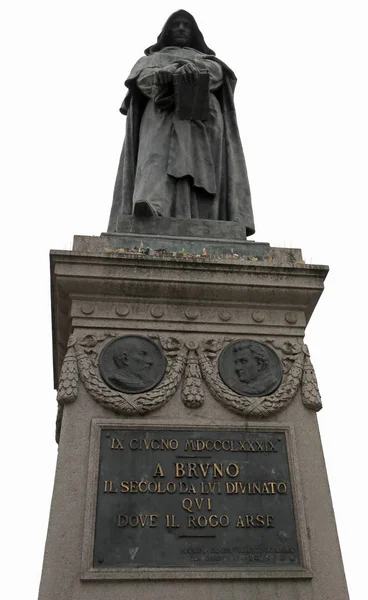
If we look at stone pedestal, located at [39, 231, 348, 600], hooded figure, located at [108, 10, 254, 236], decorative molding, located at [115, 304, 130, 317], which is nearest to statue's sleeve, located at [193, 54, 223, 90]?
hooded figure, located at [108, 10, 254, 236]

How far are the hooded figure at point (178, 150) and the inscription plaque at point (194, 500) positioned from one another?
3250mm

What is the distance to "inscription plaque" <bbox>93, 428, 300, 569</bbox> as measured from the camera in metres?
5.72

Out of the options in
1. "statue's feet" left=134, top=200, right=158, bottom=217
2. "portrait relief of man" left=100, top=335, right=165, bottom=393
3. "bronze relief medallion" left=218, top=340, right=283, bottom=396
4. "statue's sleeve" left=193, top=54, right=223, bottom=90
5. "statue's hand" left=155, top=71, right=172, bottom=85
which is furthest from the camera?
"statue's sleeve" left=193, top=54, right=223, bottom=90

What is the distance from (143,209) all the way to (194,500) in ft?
12.5

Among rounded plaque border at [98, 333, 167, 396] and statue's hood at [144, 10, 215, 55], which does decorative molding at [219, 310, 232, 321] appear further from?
statue's hood at [144, 10, 215, 55]

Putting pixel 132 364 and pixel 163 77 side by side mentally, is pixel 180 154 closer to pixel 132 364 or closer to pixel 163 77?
pixel 163 77

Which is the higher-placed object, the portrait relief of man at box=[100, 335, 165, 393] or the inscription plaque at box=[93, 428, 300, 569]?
the portrait relief of man at box=[100, 335, 165, 393]

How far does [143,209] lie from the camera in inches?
330

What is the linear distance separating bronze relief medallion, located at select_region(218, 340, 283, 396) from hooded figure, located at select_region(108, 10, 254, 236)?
7.75ft

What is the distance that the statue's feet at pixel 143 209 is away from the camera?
8375 millimetres

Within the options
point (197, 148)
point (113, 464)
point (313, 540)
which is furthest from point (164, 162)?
point (313, 540)

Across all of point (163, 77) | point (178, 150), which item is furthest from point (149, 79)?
point (178, 150)

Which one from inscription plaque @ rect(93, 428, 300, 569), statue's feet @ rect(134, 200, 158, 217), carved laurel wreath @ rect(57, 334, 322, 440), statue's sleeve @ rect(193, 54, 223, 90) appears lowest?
inscription plaque @ rect(93, 428, 300, 569)

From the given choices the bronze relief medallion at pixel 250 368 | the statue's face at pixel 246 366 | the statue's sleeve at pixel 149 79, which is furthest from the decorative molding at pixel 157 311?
the statue's sleeve at pixel 149 79
